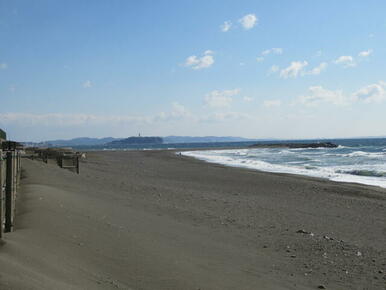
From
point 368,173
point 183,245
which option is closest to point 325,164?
point 368,173

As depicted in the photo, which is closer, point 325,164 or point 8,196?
point 8,196

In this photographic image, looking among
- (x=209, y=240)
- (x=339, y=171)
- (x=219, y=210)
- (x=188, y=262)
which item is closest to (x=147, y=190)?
(x=219, y=210)

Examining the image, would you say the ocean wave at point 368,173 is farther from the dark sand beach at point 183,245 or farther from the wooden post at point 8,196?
the wooden post at point 8,196

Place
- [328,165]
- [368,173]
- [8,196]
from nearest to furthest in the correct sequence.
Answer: [8,196]
[368,173]
[328,165]

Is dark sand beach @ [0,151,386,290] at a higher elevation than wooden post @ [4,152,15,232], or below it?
below

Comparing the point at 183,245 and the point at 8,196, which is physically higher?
the point at 8,196

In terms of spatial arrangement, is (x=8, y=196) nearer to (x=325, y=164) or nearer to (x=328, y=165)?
(x=328, y=165)

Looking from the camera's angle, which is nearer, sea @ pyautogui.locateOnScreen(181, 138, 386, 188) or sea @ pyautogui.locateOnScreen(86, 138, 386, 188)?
sea @ pyautogui.locateOnScreen(181, 138, 386, 188)

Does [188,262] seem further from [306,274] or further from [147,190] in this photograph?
[147,190]

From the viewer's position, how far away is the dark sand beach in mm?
5078

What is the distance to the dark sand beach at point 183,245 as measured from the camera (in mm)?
5078

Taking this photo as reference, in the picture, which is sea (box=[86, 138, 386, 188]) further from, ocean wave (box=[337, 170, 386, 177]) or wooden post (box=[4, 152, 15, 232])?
wooden post (box=[4, 152, 15, 232])

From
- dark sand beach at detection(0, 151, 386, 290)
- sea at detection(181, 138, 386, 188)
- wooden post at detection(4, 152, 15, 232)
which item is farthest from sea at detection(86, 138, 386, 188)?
wooden post at detection(4, 152, 15, 232)

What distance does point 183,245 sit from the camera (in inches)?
286
